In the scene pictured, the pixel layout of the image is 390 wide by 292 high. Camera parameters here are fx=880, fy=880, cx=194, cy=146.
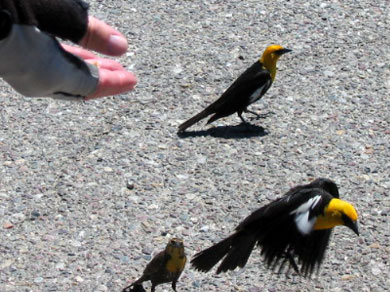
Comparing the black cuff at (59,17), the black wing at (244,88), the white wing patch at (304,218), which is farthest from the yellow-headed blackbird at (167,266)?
the black cuff at (59,17)

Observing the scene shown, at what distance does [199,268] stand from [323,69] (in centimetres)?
293

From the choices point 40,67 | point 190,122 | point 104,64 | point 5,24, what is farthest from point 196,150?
point 5,24

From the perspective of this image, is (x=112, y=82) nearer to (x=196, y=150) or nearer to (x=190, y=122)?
(x=196, y=150)

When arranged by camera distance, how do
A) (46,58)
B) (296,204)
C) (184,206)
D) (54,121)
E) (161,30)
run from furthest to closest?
(161,30), (54,121), (184,206), (296,204), (46,58)

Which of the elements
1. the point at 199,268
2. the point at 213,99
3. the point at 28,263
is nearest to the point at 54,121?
the point at 213,99

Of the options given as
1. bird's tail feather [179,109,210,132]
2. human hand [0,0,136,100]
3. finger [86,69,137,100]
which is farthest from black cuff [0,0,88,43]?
bird's tail feather [179,109,210,132]

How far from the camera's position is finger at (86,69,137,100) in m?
2.78

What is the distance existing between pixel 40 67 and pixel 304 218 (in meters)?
2.41

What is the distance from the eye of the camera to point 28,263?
5082 mm

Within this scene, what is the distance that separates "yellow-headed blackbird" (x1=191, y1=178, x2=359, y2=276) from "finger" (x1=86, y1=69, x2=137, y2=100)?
2017 mm

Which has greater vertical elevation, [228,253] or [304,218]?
[304,218]

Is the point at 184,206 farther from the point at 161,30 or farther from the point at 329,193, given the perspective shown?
the point at 161,30

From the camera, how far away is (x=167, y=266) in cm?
467

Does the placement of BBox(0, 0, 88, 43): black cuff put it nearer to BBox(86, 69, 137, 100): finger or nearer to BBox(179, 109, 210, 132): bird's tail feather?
BBox(86, 69, 137, 100): finger
